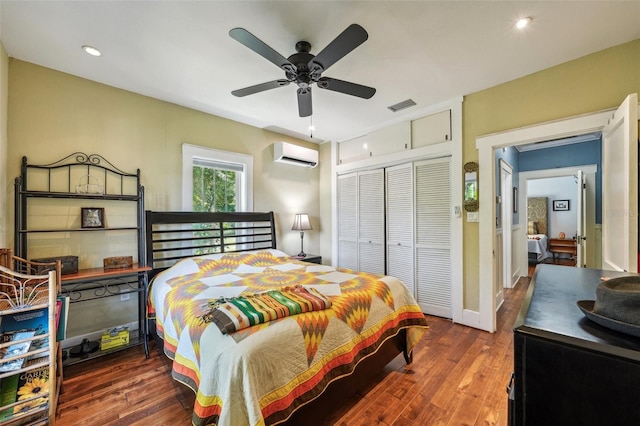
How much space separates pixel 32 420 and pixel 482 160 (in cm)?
422

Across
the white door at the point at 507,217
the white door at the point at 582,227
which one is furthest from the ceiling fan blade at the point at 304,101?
the white door at the point at 582,227

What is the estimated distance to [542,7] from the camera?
1.79m

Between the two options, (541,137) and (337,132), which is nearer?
(541,137)

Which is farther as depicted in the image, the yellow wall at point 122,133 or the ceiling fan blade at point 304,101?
the yellow wall at point 122,133

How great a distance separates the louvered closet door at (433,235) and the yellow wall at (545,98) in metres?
0.27

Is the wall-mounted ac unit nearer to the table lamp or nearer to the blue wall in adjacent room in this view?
the table lamp

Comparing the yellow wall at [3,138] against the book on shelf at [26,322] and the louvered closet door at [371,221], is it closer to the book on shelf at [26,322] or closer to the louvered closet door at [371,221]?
the book on shelf at [26,322]

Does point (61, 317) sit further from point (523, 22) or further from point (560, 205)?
point (560, 205)

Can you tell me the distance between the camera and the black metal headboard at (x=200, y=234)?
298cm

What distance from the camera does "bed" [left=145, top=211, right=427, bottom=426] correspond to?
48.9 inches

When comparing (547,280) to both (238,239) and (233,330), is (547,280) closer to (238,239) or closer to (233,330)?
(233,330)

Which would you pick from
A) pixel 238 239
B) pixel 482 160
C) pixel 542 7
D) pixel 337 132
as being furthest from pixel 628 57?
pixel 238 239

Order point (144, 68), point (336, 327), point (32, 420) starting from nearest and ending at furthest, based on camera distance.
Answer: point (32, 420) → point (336, 327) → point (144, 68)

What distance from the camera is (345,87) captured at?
84.4 inches
